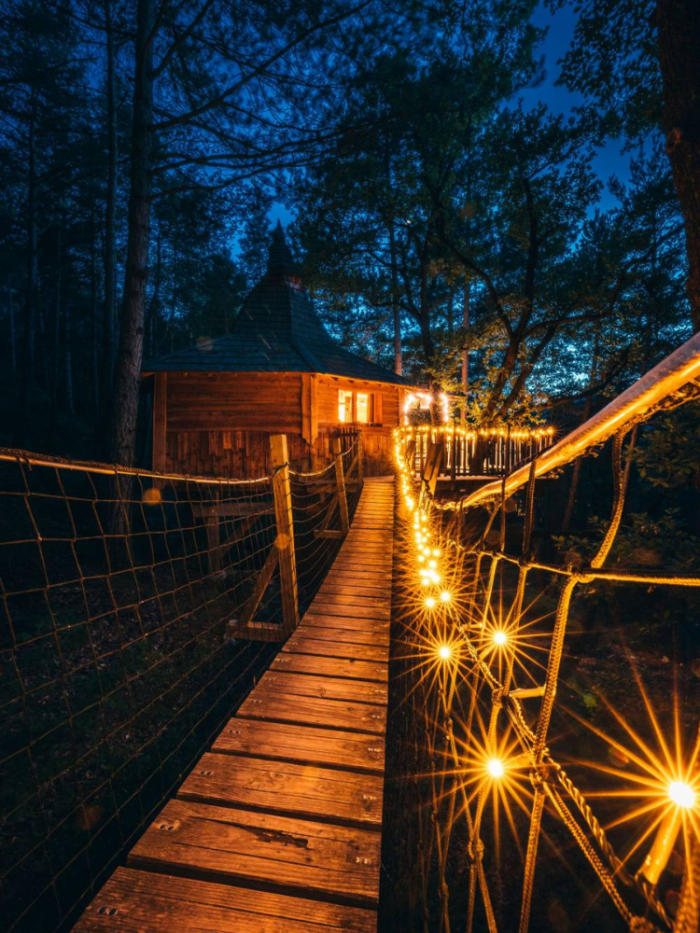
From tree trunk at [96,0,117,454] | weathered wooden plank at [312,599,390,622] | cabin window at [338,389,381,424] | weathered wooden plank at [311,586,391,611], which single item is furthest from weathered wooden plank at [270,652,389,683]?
cabin window at [338,389,381,424]

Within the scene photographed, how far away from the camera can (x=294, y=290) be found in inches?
646

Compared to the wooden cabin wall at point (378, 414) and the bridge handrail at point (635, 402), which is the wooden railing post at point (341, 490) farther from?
the bridge handrail at point (635, 402)

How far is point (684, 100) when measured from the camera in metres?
4.02

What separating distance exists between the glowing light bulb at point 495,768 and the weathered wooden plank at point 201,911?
922 mm

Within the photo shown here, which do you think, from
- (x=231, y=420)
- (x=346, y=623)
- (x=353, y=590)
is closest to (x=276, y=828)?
(x=346, y=623)

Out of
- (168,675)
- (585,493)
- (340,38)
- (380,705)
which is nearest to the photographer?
(380,705)

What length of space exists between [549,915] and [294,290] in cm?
1772

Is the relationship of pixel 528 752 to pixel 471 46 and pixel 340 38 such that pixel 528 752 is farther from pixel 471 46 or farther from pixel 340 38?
pixel 471 46

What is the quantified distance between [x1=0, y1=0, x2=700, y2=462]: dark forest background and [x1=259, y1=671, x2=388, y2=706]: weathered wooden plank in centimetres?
493

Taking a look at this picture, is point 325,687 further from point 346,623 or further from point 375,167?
point 375,167

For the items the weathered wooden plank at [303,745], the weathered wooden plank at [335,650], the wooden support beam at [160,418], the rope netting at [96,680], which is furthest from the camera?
the wooden support beam at [160,418]

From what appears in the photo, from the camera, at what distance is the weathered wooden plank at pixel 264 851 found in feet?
5.89

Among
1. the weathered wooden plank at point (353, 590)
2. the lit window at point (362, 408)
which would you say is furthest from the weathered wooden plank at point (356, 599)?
the lit window at point (362, 408)

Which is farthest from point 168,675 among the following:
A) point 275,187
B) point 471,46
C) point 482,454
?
point 471,46
